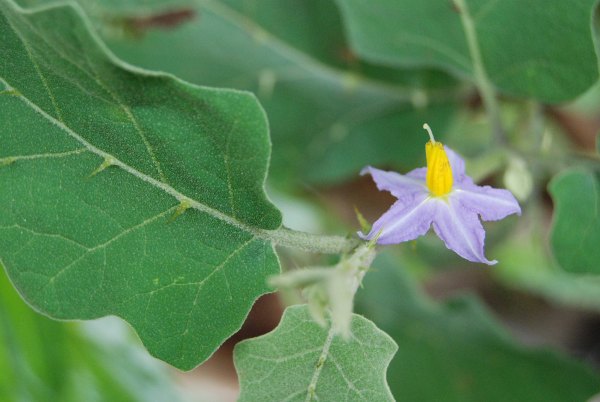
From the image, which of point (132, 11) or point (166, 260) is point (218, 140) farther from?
point (132, 11)

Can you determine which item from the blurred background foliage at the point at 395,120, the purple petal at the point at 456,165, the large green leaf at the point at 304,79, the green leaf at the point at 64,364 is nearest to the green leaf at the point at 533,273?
the blurred background foliage at the point at 395,120

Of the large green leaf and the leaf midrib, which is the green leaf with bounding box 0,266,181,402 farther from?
the leaf midrib

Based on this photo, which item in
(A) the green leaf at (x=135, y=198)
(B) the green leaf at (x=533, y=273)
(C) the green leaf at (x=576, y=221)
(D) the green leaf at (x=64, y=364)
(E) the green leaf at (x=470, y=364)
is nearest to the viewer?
(A) the green leaf at (x=135, y=198)

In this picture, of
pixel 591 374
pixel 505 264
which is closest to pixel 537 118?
pixel 591 374

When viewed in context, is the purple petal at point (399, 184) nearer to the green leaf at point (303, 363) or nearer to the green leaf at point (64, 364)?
the green leaf at point (303, 363)

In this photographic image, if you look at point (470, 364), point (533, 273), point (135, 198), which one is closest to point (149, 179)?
point (135, 198)
